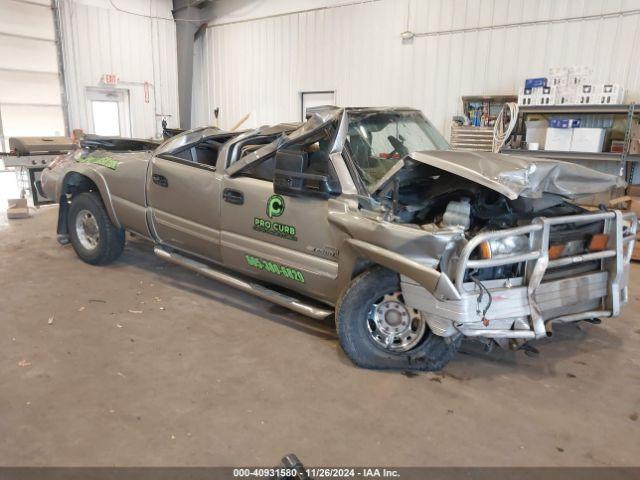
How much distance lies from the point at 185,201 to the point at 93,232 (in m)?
1.67

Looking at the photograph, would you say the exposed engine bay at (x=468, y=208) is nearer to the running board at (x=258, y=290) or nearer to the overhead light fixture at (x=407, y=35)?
the running board at (x=258, y=290)

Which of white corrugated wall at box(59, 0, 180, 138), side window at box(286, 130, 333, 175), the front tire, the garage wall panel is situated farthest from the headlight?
white corrugated wall at box(59, 0, 180, 138)

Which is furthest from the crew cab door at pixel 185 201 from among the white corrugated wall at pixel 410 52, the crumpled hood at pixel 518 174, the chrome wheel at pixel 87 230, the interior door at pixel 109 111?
the interior door at pixel 109 111

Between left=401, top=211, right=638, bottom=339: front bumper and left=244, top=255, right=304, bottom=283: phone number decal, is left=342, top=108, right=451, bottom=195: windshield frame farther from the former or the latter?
left=244, top=255, right=304, bottom=283: phone number decal

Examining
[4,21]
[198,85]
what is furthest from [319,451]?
[198,85]

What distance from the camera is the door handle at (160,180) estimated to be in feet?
13.9

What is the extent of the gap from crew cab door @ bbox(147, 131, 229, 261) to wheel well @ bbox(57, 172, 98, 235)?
3.72ft

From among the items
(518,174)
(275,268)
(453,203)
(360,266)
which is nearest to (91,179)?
(275,268)

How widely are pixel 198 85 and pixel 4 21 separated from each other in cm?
441

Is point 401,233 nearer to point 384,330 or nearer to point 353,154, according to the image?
point 384,330

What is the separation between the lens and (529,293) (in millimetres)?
2693

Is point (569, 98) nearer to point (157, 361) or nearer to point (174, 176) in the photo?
point (174, 176)

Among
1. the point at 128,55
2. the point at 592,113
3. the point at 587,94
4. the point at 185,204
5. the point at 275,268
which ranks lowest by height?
the point at 275,268

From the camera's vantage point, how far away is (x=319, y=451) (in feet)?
7.58
